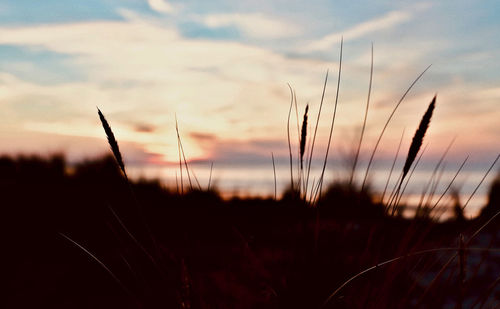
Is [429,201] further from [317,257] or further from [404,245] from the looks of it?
[317,257]

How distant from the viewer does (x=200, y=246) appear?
1710mm

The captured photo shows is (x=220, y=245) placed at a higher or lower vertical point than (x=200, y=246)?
lower

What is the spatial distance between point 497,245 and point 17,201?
3.48 metres

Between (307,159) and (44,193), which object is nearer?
(307,159)

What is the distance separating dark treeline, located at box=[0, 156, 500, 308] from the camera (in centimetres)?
161

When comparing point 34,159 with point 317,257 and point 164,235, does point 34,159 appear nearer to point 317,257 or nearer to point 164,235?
point 164,235

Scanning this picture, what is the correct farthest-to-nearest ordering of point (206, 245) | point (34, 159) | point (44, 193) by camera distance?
point (34, 159)
point (44, 193)
point (206, 245)

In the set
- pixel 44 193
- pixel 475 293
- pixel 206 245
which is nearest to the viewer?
pixel 475 293

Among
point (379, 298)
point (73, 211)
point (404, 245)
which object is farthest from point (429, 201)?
point (73, 211)

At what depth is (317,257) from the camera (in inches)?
60.7

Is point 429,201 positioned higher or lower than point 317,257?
higher

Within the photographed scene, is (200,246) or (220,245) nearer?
(200,246)

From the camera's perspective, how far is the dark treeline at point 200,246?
1.61 meters

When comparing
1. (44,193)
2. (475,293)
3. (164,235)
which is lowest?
(475,293)
